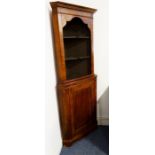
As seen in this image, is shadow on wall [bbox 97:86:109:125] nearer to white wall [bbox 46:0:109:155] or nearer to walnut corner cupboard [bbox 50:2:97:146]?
white wall [bbox 46:0:109:155]

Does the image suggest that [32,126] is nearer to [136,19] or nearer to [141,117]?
[141,117]

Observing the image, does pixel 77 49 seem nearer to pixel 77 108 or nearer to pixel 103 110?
pixel 77 108

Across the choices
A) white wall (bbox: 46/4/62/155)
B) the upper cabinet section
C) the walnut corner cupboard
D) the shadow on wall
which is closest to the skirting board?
the shadow on wall

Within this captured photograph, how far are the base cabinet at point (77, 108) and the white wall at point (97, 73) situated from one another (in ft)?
0.36

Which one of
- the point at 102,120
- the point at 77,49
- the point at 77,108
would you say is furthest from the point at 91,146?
the point at 77,49

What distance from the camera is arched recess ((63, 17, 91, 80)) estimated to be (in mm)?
2355

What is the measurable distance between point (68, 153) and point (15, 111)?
1166 mm

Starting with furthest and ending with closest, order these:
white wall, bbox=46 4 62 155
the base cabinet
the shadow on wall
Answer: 1. the shadow on wall
2. the base cabinet
3. white wall, bbox=46 4 62 155

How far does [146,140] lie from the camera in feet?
4.83

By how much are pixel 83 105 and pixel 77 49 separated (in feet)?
2.49

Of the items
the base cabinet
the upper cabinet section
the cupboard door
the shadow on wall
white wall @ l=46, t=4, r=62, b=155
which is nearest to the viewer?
white wall @ l=46, t=4, r=62, b=155

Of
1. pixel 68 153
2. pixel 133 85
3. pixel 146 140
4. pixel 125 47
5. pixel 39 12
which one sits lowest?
pixel 68 153

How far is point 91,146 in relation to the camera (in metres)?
2.30

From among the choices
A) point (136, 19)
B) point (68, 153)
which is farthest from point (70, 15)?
point (68, 153)
